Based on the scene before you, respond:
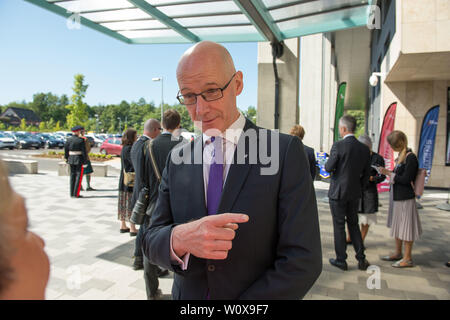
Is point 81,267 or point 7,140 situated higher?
point 7,140

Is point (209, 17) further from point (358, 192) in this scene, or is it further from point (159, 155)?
point (358, 192)

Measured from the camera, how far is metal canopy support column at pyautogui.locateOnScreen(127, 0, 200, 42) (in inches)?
184

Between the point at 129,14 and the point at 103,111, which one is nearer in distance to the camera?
Answer: the point at 129,14

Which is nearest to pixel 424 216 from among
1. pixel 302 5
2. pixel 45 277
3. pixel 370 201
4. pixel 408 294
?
pixel 370 201

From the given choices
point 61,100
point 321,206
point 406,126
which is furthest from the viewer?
point 61,100

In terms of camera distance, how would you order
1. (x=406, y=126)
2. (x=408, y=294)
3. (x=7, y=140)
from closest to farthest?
1. (x=408, y=294)
2. (x=406, y=126)
3. (x=7, y=140)

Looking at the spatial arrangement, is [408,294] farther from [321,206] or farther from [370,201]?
[321,206]

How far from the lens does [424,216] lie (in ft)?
23.3

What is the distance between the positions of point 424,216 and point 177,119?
670cm

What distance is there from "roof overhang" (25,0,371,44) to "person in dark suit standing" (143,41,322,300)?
4.00m

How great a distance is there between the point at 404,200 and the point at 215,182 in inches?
164

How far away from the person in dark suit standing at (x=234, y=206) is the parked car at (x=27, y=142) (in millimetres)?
40133

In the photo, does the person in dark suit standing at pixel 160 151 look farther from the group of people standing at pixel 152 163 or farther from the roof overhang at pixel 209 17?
the roof overhang at pixel 209 17

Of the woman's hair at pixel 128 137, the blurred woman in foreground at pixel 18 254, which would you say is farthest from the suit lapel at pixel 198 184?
the woman's hair at pixel 128 137
